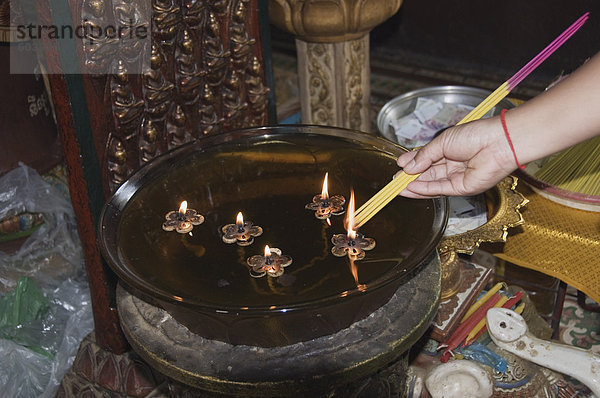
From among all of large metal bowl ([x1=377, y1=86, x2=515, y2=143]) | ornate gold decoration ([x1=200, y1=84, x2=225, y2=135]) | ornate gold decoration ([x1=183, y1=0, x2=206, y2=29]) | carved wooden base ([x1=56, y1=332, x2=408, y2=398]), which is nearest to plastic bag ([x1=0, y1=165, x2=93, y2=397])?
carved wooden base ([x1=56, y1=332, x2=408, y2=398])

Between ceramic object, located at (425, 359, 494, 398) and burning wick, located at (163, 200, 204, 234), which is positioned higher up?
burning wick, located at (163, 200, 204, 234)

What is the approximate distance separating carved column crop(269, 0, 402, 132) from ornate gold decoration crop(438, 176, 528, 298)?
951mm

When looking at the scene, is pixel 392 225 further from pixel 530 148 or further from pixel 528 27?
pixel 528 27

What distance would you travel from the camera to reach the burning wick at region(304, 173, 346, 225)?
1355 mm

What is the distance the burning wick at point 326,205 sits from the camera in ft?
4.45

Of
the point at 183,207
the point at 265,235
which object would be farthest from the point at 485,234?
the point at 183,207

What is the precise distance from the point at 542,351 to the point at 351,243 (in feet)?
2.32

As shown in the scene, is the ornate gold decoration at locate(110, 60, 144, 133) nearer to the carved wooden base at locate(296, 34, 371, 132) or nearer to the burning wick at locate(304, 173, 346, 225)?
the burning wick at locate(304, 173, 346, 225)

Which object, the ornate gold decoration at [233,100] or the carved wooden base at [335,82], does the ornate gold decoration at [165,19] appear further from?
the carved wooden base at [335,82]

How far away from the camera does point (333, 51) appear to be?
2.77 metres

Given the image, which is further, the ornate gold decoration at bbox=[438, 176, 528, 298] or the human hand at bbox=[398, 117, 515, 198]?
the ornate gold decoration at bbox=[438, 176, 528, 298]

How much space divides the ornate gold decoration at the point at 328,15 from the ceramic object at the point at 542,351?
1270 millimetres

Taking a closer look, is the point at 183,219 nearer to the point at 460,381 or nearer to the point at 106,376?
the point at 460,381

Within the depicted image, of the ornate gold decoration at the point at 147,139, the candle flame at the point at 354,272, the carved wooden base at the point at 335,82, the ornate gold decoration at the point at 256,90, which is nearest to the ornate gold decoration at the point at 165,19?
the ornate gold decoration at the point at 147,139
